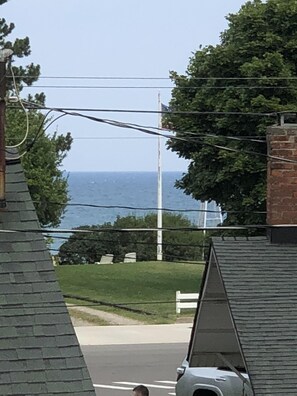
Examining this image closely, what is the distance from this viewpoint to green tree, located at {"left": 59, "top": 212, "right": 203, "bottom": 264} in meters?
45.2

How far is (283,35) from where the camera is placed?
30.6 metres

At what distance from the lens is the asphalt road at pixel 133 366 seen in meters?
20.1

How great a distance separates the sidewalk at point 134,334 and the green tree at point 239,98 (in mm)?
3976

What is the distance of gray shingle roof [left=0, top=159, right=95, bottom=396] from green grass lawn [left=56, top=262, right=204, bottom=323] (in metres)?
19.2

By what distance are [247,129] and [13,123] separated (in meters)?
10.1

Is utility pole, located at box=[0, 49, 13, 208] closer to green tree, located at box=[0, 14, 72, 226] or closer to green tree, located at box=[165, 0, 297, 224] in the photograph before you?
green tree, located at box=[165, 0, 297, 224]

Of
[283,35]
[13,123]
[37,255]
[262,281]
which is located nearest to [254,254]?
[262,281]

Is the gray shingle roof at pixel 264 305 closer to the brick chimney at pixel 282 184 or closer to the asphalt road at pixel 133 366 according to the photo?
the brick chimney at pixel 282 184

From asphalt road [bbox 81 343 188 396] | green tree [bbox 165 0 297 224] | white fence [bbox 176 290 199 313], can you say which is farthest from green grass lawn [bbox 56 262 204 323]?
green tree [bbox 165 0 297 224]

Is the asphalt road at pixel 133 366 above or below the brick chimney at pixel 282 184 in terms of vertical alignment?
below

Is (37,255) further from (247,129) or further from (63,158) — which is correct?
(63,158)

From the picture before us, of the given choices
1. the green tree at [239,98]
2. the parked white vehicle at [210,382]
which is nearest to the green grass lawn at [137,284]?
the green tree at [239,98]

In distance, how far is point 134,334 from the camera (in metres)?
27.5

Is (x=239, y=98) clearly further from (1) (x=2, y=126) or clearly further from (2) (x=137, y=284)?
(1) (x=2, y=126)
